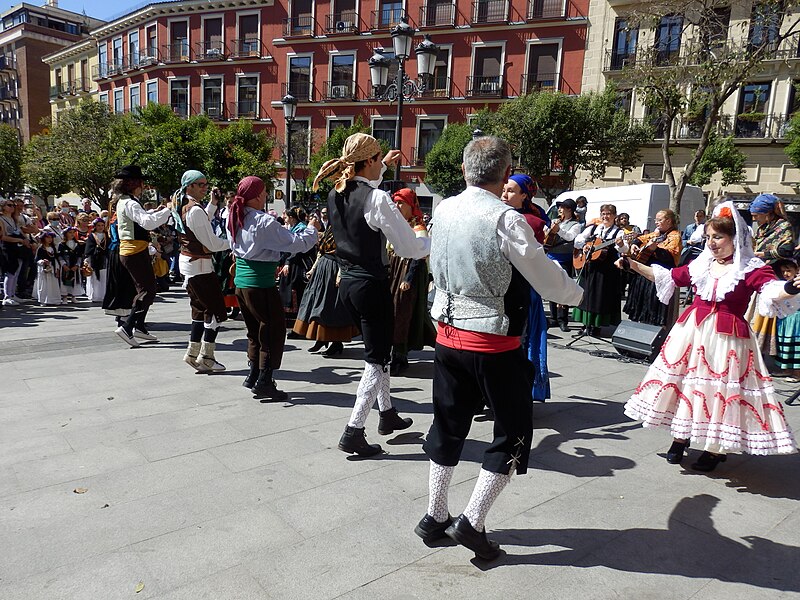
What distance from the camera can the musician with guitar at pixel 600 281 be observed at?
829 centimetres

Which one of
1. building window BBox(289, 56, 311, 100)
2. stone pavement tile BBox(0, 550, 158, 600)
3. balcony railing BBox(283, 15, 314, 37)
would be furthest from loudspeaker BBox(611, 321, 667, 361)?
balcony railing BBox(283, 15, 314, 37)

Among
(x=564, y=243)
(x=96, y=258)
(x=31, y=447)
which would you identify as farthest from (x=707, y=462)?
(x=96, y=258)

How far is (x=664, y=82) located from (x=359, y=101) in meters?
23.3

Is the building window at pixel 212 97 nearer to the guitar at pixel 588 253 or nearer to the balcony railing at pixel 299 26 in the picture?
the balcony railing at pixel 299 26

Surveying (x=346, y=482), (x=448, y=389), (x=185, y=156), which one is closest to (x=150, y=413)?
(x=346, y=482)

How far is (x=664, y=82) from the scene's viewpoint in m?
14.2

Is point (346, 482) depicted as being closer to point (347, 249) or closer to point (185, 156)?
point (347, 249)

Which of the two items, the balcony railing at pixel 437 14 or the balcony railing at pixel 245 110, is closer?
the balcony railing at pixel 437 14

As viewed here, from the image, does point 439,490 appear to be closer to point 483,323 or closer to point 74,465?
point 483,323

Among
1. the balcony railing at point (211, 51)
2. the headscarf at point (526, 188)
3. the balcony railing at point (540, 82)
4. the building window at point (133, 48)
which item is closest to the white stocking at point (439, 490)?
the headscarf at point (526, 188)

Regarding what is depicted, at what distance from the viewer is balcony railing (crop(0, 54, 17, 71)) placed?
54.9 metres

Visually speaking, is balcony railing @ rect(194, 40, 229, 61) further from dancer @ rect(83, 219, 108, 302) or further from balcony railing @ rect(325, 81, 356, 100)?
dancer @ rect(83, 219, 108, 302)

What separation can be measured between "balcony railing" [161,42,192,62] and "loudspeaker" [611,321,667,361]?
4057 centimetres

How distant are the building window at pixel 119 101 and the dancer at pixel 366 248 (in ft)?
154
